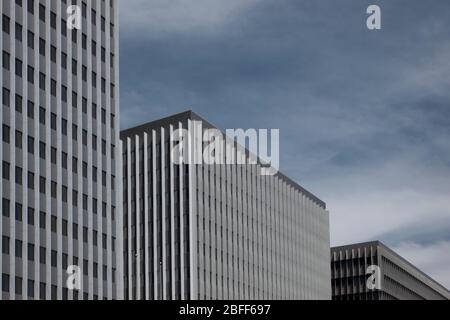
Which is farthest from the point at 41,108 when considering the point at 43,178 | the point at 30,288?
the point at 30,288

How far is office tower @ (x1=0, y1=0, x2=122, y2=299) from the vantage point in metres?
102

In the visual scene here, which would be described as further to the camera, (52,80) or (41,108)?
(52,80)

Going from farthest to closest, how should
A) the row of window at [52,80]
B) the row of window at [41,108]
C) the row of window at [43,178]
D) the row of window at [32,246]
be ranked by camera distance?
the row of window at [52,80] < the row of window at [41,108] < the row of window at [43,178] < the row of window at [32,246]

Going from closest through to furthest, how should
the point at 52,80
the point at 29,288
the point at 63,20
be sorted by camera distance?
the point at 29,288, the point at 52,80, the point at 63,20

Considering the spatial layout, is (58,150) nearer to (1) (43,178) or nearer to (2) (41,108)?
(1) (43,178)

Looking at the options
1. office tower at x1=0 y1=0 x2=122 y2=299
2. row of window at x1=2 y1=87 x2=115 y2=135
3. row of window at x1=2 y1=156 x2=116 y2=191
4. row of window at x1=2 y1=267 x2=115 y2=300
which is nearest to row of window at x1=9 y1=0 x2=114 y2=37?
office tower at x1=0 y1=0 x2=122 y2=299

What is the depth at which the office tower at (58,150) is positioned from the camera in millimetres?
102000

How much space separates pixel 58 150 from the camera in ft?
364

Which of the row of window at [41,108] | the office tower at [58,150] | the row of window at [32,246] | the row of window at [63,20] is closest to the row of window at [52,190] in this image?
the office tower at [58,150]

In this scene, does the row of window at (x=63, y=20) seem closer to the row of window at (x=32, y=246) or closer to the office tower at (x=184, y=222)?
the row of window at (x=32, y=246)

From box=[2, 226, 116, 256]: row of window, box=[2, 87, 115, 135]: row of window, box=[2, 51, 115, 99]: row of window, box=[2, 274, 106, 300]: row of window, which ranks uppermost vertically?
box=[2, 51, 115, 99]: row of window

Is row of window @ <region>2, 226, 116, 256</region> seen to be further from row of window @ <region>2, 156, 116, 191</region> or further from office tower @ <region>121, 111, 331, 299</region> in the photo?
office tower @ <region>121, 111, 331, 299</region>
